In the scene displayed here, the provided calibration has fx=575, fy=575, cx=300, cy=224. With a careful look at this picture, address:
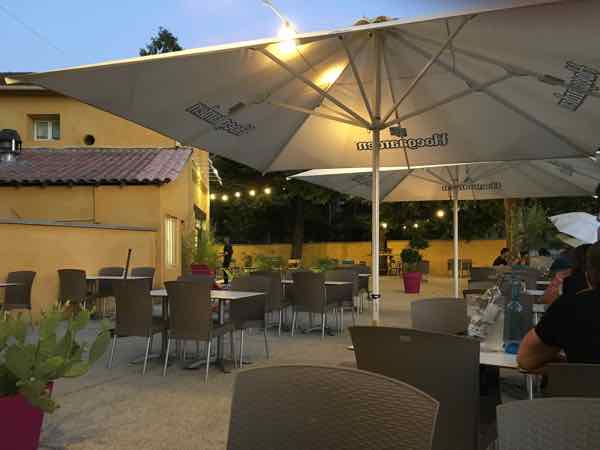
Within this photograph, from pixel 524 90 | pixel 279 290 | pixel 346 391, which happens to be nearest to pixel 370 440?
pixel 346 391

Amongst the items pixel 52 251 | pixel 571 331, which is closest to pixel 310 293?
pixel 52 251

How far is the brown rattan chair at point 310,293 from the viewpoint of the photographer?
8.53 m

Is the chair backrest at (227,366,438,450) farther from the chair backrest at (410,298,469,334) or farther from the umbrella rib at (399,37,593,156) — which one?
the umbrella rib at (399,37,593,156)

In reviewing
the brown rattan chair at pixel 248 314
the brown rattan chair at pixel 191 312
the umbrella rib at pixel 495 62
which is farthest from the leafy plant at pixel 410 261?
the umbrella rib at pixel 495 62

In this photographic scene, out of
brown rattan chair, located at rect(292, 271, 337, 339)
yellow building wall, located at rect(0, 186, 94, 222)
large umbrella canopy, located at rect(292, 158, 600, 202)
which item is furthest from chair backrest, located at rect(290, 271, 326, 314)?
yellow building wall, located at rect(0, 186, 94, 222)

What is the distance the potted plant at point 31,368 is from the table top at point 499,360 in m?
2.12

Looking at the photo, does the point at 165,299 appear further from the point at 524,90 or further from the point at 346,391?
the point at 346,391

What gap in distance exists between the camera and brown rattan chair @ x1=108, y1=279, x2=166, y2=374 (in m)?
6.21

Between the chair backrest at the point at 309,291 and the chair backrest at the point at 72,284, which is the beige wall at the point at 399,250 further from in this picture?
the chair backrest at the point at 309,291

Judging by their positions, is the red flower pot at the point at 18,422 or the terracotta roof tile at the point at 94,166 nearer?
the red flower pot at the point at 18,422

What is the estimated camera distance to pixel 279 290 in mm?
8805

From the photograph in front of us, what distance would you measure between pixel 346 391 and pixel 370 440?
16 cm

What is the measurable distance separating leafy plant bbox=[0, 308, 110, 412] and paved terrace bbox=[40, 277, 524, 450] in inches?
40.8

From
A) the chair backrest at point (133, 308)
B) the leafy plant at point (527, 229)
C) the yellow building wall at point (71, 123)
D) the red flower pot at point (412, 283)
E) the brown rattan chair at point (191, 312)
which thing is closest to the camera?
the brown rattan chair at point (191, 312)
